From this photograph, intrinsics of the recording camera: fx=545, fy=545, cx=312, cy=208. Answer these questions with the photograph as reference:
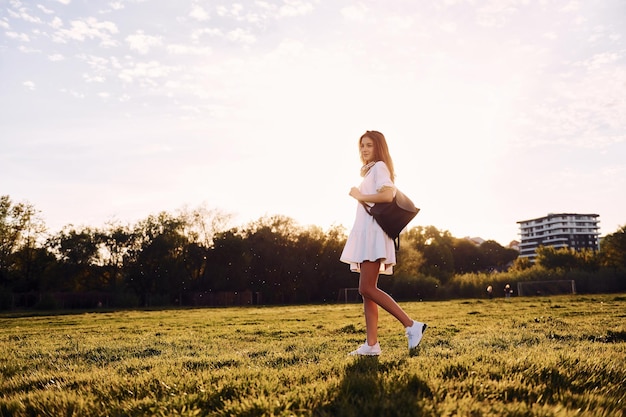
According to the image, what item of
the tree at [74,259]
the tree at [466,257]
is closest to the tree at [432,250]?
the tree at [466,257]

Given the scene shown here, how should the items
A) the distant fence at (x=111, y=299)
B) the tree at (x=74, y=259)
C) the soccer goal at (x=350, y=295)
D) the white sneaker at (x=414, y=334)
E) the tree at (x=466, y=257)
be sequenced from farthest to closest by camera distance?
the tree at (x=466, y=257), the tree at (x=74, y=259), the soccer goal at (x=350, y=295), the distant fence at (x=111, y=299), the white sneaker at (x=414, y=334)

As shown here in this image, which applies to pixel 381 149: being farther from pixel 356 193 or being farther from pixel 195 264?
pixel 195 264

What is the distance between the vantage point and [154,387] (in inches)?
175

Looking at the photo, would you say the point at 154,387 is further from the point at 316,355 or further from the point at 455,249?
the point at 455,249

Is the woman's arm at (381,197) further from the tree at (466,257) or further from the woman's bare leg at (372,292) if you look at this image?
the tree at (466,257)

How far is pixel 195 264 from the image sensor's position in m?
63.2

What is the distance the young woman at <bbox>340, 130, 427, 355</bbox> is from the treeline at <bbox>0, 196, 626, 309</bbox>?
152 feet

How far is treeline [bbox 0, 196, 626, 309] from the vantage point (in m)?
55.8

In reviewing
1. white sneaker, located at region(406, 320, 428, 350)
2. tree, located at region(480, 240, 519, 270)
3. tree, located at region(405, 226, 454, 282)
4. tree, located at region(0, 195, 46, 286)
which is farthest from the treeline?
tree, located at region(480, 240, 519, 270)

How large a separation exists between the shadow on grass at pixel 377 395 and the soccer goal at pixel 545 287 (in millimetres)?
47585

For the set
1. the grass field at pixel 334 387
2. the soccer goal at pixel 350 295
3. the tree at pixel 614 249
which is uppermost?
the tree at pixel 614 249

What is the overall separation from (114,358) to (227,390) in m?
3.46

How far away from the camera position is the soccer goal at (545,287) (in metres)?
48.1

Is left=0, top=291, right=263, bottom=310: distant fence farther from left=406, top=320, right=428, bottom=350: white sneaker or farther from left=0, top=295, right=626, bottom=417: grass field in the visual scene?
left=406, top=320, right=428, bottom=350: white sneaker
